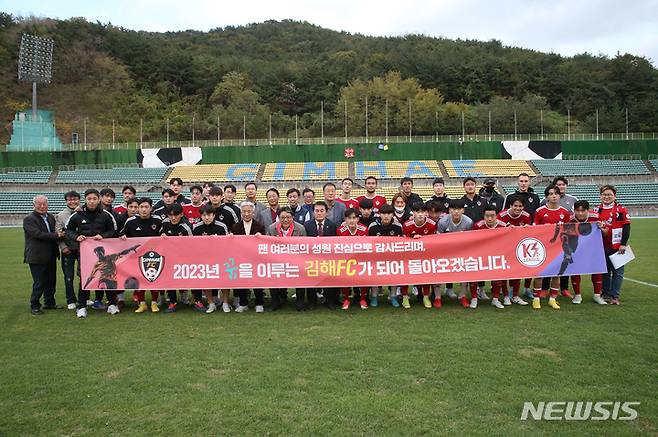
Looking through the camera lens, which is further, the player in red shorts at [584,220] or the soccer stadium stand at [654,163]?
the soccer stadium stand at [654,163]

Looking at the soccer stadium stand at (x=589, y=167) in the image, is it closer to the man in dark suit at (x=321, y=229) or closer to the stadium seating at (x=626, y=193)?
the stadium seating at (x=626, y=193)

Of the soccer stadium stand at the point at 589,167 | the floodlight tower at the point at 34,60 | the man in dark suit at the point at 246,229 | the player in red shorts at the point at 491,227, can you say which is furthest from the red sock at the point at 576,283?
the floodlight tower at the point at 34,60

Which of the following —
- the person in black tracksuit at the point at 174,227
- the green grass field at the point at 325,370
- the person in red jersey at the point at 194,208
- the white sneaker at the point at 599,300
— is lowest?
the green grass field at the point at 325,370

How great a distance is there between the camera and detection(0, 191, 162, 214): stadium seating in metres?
29.2

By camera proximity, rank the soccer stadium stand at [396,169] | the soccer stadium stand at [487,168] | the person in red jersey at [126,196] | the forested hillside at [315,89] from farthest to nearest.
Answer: the forested hillside at [315,89]
the soccer stadium stand at [396,169]
the soccer stadium stand at [487,168]
the person in red jersey at [126,196]

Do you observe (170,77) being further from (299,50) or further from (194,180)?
(194,180)

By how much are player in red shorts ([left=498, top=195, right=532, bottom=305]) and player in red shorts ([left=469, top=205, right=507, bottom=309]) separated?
4.9 inches

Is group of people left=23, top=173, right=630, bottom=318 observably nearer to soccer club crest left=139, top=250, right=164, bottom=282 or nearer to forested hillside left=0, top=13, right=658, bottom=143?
soccer club crest left=139, top=250, right=164, bottom=282

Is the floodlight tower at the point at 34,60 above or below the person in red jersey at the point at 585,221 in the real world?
above

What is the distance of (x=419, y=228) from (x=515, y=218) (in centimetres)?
151

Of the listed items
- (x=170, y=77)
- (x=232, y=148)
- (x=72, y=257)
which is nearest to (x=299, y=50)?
(x=170, y=77)

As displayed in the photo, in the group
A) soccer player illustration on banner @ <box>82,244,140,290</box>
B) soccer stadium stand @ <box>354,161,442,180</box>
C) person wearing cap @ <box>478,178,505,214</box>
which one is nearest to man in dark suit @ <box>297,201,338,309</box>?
soccer player illustration on banner @ <box>82,244,140,290</box>

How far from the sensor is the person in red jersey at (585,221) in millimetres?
7066

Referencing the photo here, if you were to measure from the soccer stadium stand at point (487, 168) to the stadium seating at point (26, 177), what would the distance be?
3204cm
